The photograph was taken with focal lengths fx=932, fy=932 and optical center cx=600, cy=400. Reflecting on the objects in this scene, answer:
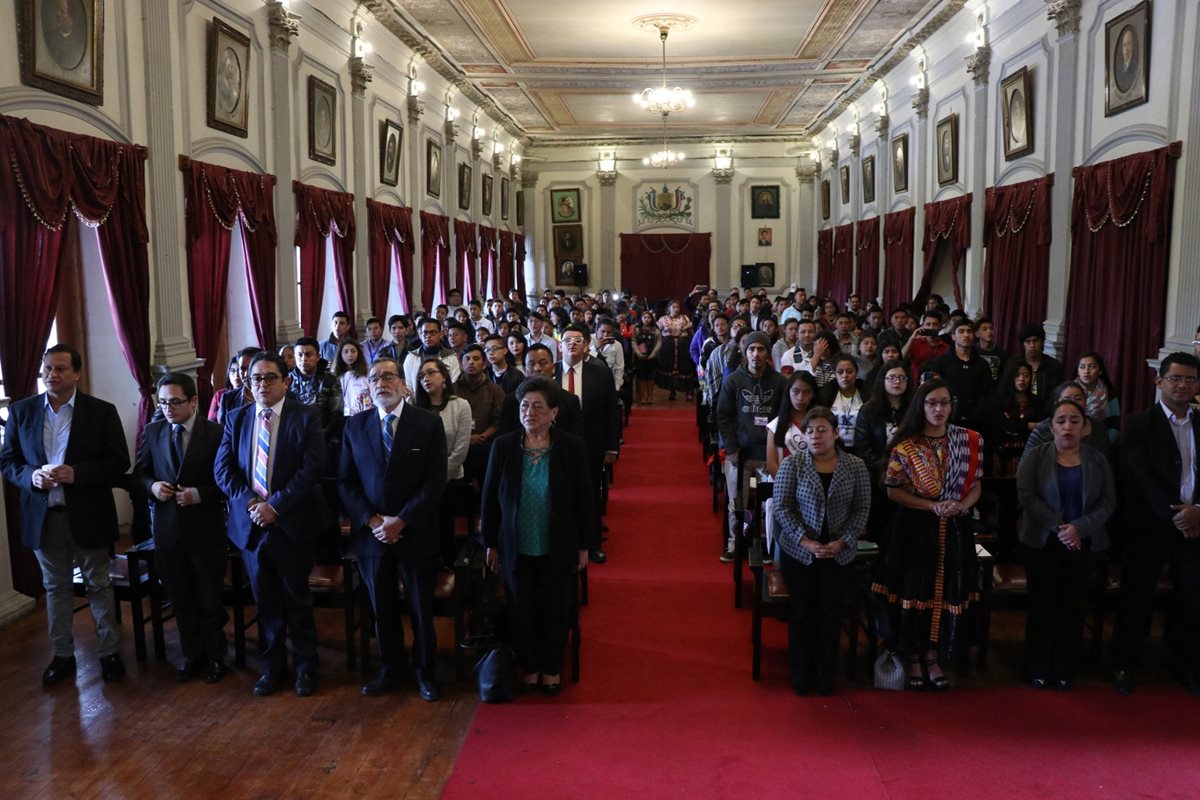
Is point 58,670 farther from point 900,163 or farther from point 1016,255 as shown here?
point 900,163

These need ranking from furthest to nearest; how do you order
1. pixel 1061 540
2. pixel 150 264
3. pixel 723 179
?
pixel 723 179
pixel 150 264
pixel 1061 540

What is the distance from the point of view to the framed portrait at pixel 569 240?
2522cm

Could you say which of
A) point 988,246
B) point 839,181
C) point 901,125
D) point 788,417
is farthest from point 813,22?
point 788,417

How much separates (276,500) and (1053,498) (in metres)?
3.90

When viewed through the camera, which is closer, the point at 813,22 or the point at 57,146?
the point at 57,146

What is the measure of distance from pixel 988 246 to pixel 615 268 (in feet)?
48.2

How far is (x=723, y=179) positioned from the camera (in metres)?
24.6

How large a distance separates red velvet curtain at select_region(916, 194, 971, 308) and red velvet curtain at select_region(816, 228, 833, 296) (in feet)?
24.4

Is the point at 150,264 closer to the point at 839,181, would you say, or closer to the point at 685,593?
the point at 685,593

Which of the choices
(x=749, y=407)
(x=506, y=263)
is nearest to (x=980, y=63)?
(x=749, y=407)

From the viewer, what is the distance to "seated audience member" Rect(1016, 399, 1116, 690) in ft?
15.3

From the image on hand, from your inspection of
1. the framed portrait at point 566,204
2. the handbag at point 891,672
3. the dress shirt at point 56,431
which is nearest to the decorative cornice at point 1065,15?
the handbag at point 891,672

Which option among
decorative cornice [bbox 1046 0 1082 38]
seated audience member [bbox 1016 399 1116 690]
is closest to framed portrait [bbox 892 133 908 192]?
decorative cornice [bbox 1046 0 1082 38]

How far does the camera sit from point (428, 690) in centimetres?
473
